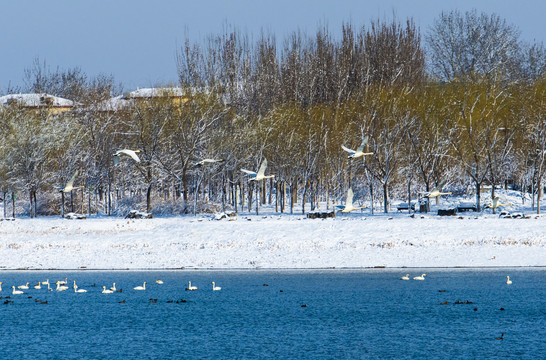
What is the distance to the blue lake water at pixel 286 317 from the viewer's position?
67.5 ft

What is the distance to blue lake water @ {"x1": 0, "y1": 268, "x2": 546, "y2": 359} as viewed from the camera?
2056 cm

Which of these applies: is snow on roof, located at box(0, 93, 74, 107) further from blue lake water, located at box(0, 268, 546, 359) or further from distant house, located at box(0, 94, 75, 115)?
blue lake water, located at box(0, 268, 546, 359)

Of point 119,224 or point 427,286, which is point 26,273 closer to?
point 119,224

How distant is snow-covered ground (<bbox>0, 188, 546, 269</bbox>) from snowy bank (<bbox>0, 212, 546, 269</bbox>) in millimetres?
50

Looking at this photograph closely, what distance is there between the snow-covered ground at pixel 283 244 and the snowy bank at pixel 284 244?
0.17 ft

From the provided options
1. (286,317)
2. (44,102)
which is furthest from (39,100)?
(286,317)

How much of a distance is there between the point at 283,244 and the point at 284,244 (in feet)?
0.21

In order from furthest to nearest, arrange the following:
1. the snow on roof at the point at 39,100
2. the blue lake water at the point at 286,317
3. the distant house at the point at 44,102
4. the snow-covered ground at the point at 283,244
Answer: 1. the snow on roof at the point at 39,100
2. the distant house at the point at 44,102
3. the snow-covered ground at the point at 283,244
4. the blue lake water at the point at 286,317

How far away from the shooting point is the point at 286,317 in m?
25.6

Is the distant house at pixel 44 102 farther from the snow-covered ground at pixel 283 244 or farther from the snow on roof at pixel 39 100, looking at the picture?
the snow-covered ground at pixel 283 244

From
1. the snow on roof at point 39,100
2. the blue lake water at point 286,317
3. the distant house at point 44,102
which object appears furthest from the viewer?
the snow on roof at point 39,100

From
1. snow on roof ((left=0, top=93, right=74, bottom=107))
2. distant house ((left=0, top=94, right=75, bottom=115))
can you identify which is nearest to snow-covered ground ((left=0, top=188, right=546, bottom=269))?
distant house ((left=0, top=94, right=75, bottom=115))

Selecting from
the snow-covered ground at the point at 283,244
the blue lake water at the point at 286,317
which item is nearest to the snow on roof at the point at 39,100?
the snow-covered ground at the point at 283,244

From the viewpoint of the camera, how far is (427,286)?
31203mm
